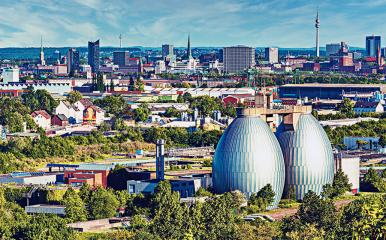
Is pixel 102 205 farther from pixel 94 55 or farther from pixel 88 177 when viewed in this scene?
pixel 94 55

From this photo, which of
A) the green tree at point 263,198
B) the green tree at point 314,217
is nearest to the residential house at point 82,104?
the green tree at point 263,198

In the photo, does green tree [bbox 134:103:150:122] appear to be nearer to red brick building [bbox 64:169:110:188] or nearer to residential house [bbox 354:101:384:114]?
residential house [bbox 354:101:384:114]

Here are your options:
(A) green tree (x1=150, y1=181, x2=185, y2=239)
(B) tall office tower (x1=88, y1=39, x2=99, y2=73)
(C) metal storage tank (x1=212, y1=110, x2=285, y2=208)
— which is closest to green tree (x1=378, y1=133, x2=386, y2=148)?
(C) metal storage tank (x1=212, y1=110, x2=285, y2=208)

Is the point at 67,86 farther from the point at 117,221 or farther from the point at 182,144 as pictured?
the point at 117,221

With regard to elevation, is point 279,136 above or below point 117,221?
above

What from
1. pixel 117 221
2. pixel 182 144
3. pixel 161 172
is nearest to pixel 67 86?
pixel 182 144

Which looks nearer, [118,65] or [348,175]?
[348,175]
